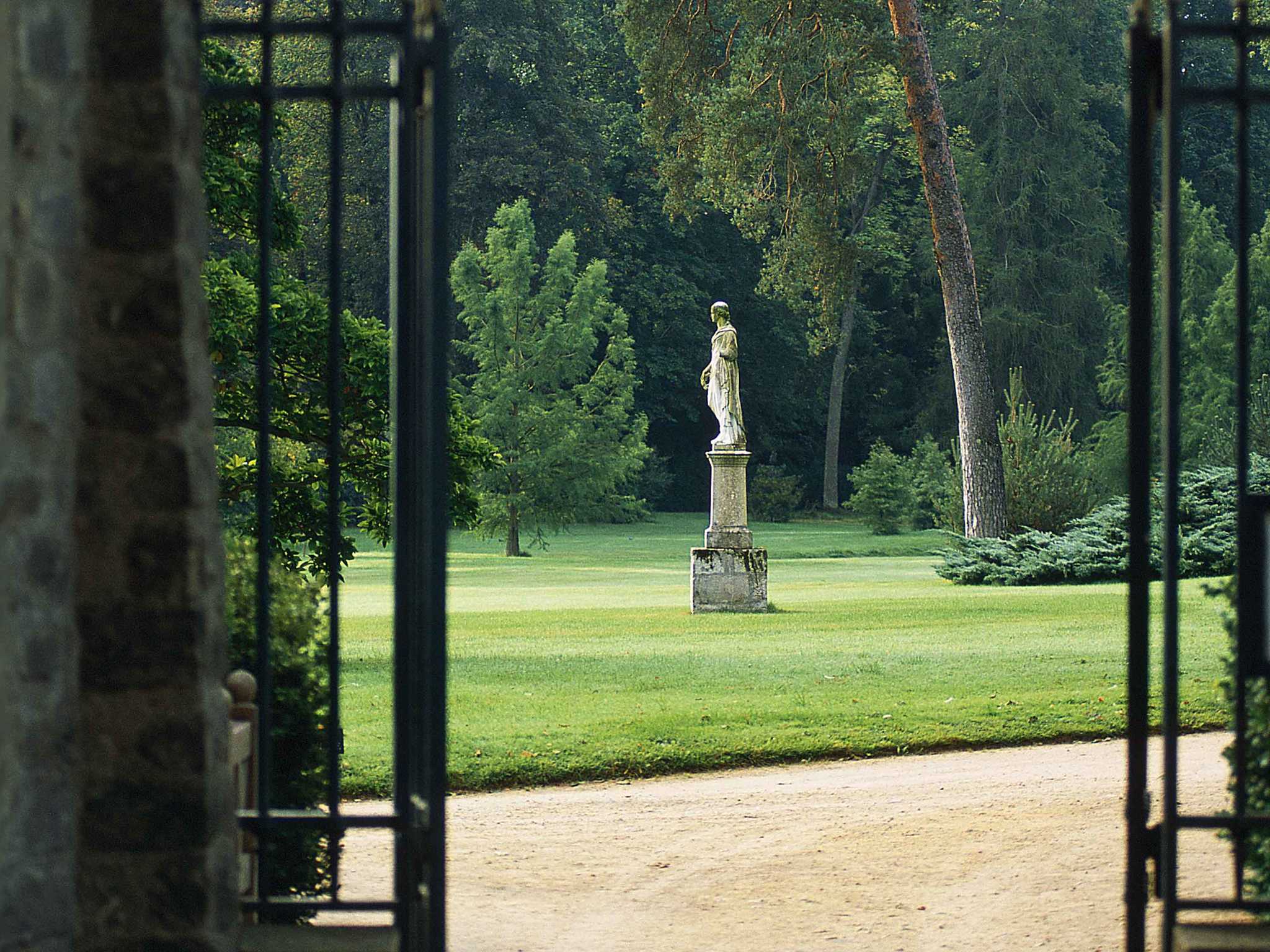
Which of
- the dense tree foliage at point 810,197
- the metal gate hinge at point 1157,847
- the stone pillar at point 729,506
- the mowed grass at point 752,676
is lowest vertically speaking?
the mowed grass at point 752,676

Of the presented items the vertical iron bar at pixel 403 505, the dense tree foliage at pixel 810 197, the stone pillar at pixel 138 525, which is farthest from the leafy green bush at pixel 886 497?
the stone pillar at pixel 138 525

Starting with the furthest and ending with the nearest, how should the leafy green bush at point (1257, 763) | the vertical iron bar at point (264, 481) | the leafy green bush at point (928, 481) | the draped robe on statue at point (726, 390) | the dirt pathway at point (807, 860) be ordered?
the leafy green bush at point (928, 481), the draped robe on statue at point (726, 390), the dirt pathway at point (807, 860), the leafy green bush at point (1257, 763), the vertical iron bar at point (264, 481)

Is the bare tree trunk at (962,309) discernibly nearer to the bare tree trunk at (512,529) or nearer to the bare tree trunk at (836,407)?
the bare tree trunk at (512,529)

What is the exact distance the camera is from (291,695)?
4672 millimetres

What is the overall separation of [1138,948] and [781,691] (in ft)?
23.6

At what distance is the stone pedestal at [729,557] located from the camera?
54.3 ft

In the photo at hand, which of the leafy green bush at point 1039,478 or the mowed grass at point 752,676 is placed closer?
the mowed grass at point 752,676

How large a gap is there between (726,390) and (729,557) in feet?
7.15

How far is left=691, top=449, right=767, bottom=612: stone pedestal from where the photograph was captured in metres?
16.6

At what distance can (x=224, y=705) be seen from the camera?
3289 millimetres

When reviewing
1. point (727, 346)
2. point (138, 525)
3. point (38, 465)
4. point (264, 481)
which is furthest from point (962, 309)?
point (38, 465)

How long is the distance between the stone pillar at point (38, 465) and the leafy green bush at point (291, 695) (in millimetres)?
1510

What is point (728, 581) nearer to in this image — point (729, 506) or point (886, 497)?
point (729, 506)

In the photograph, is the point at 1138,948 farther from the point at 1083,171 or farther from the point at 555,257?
the point at 1083,171
